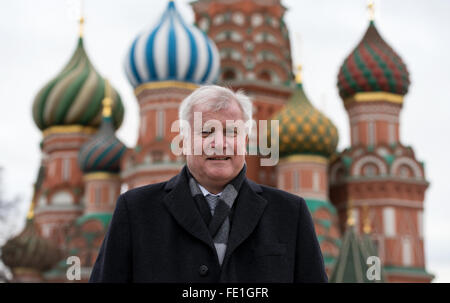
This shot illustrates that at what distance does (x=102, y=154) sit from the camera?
23875mm

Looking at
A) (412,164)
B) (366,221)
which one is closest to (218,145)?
(366,221)

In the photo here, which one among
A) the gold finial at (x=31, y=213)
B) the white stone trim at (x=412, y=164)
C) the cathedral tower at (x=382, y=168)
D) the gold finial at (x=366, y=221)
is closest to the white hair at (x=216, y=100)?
the gold finial at (x=366, y=221)

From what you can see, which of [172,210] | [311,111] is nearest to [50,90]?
[311,111]

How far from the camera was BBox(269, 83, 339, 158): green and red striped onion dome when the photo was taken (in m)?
21.7

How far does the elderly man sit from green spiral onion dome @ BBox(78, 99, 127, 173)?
2183 cm

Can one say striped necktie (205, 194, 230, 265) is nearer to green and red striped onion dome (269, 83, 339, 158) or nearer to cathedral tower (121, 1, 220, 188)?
cathedral tower (121, 1, 220, 188)

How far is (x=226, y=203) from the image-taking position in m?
2.21

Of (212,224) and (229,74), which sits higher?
(229,74)

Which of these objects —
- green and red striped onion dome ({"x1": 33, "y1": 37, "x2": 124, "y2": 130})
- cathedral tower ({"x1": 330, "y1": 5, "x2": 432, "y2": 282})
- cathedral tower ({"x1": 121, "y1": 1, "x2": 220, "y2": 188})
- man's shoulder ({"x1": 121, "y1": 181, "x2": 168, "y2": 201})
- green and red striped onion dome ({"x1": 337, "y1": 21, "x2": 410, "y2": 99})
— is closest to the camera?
man's shoulder ({"x1": 121, "y1": 181, "x2": 168, "y2": 201})

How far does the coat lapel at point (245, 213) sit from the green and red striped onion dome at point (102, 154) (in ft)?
→ 71.7

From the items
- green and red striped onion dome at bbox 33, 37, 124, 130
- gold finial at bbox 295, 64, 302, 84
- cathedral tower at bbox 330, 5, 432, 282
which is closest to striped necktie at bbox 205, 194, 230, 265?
cathedral tower at bbox 330, 5, 432, 282

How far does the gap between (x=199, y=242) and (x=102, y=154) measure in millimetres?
21996

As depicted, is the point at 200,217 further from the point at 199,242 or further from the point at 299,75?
the point at 299,75
